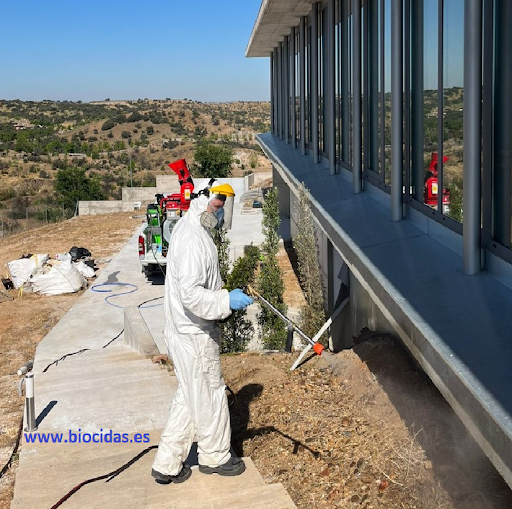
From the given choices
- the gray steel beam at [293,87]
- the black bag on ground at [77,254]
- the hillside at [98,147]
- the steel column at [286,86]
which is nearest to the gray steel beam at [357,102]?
the gray steel beam at [293,87]

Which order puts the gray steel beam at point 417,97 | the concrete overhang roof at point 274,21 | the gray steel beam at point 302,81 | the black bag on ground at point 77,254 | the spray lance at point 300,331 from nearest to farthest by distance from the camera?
the spray lance at point 300,331 → the gray steel beam at point 417,97 → the concrete overhang roof at point 274,21 → the gray steel beam at point 302,81 → the black bag on ground at point 77,254

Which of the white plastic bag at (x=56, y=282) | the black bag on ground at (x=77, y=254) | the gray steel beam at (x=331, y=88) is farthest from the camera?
the black bag on ground at (x=77, y=254)

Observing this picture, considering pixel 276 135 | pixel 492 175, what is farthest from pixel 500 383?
pixel 276 135

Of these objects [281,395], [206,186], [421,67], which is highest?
[421,67]

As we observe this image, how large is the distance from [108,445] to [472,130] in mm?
3987

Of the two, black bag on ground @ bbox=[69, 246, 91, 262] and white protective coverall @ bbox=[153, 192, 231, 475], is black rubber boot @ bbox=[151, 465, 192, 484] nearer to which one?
white protective coverall @ bbox=[153, 192, 231, 475]

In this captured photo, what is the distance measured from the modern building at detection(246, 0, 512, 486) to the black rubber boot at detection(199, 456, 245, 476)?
150 cm

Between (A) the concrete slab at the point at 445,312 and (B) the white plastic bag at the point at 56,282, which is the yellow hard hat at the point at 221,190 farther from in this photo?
(B) the white plastic bag at the point at 56,282

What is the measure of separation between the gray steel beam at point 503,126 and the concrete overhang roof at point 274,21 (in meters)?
10.7

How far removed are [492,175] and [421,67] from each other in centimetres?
229

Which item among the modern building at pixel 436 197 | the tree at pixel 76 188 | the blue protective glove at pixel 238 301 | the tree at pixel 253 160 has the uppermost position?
the modern building at pixel 436 197

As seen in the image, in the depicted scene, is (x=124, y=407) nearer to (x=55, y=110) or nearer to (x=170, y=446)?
(x=170, y=446)

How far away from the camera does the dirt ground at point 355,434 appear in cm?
491

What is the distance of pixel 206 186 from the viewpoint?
18.7 ft
